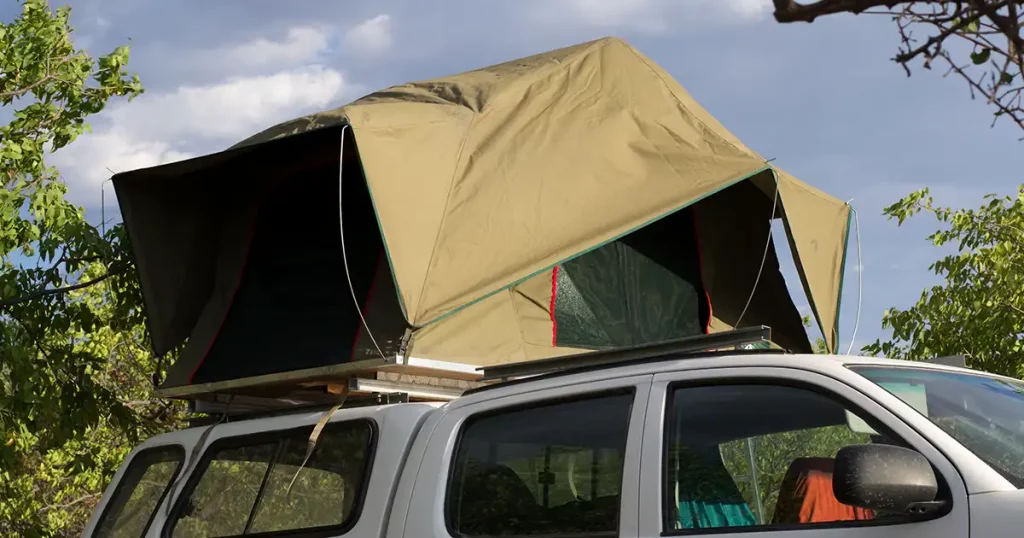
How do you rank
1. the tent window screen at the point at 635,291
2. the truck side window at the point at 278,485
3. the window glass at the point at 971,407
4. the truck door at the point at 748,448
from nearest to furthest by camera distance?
the window glass at the point at 971,407
the truck door at the point at 748,448
the truck side window at the point at 278,485
the tent window screen at the point at 635,291

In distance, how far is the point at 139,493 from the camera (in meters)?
5.62

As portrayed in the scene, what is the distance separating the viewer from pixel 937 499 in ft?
10.7

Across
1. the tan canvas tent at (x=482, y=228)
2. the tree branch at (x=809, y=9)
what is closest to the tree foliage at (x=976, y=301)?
the tan canvas tent at (x=482, y=228)

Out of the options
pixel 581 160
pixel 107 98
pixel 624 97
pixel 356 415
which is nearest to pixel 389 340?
pixel 356 415

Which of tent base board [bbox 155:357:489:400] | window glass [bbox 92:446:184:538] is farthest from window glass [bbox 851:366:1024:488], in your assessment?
window glass [bbox 92:446:184:538]

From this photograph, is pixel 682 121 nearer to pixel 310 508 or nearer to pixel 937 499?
pixel 310 508

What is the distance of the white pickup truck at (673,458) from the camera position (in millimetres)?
3279

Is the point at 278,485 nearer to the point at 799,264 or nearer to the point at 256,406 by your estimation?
the point at 256,406

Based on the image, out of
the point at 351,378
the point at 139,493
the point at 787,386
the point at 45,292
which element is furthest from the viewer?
the point at 45,292

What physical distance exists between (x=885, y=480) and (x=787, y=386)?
594 millimetres

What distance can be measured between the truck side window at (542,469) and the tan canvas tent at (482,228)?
1.40 meters

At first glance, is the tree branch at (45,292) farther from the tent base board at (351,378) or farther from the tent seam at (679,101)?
the tent seam at (679,101)

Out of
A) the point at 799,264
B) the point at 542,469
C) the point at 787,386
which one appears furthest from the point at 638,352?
the point at 799,264

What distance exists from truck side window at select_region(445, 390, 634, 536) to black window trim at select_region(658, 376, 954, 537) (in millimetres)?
158
